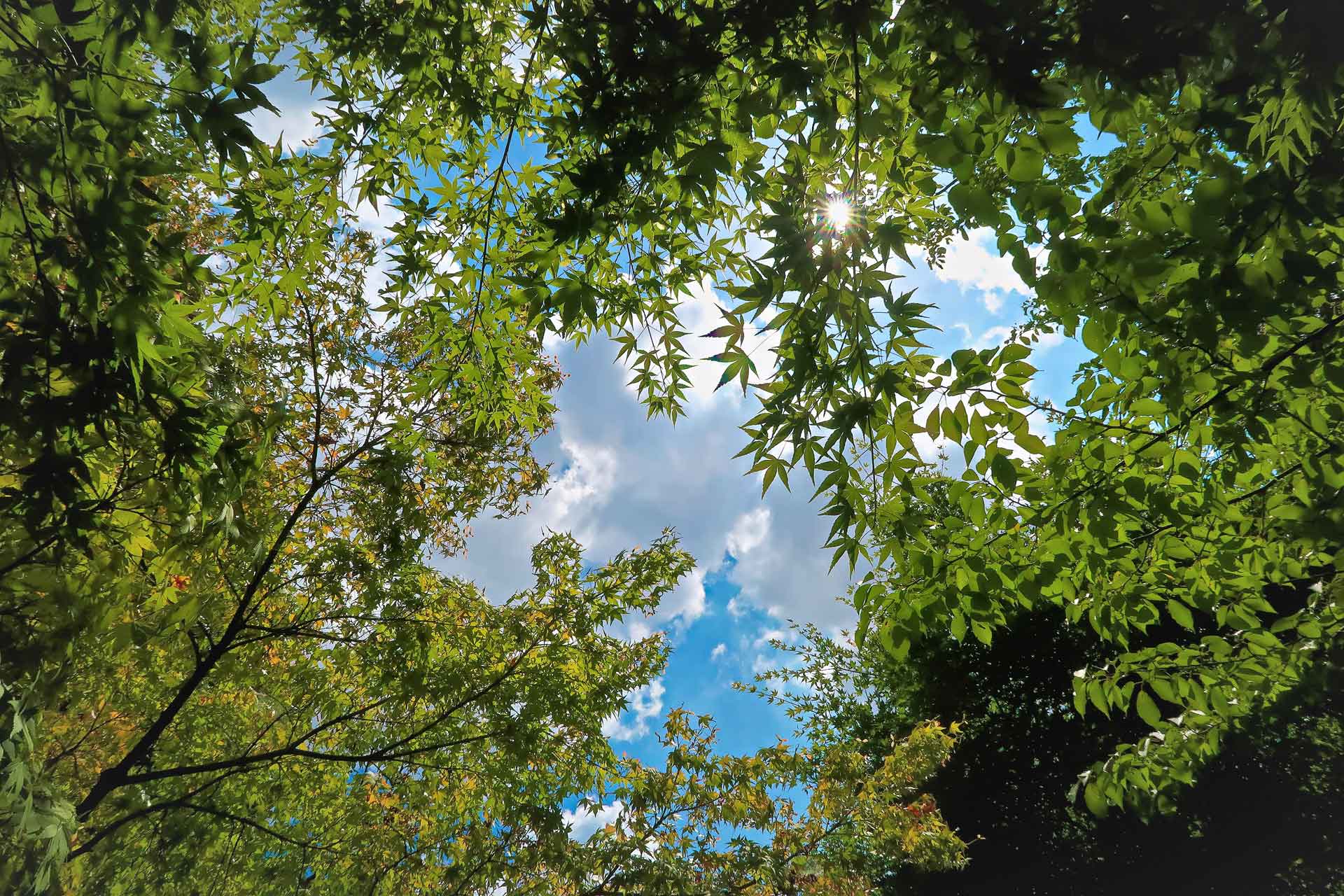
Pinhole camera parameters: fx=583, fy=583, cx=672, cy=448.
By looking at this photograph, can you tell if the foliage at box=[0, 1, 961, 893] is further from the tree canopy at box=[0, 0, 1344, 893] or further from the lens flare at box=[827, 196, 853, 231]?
the lens flare at box=[827, 196, 853, 231]

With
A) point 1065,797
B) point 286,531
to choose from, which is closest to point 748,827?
point 286,531

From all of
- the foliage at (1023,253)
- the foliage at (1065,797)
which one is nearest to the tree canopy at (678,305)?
the foliage at (1023,253)

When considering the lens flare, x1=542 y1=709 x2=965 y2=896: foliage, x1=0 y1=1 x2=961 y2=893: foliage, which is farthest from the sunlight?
x1=542 y1=709 x2=965 y2=896: foliage

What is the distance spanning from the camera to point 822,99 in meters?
2.04

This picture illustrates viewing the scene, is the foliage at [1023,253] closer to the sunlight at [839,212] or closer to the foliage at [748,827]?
the sunlight at [839,212]

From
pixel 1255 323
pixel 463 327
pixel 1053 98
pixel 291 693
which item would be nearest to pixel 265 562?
pixel 291 693

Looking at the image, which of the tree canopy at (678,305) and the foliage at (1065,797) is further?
the foliage at (1065,797)

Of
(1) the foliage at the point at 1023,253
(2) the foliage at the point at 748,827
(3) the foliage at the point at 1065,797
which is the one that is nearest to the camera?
(1) the foliage at the point at 1023,253

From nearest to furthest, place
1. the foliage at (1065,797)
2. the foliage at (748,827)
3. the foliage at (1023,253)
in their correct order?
the foliage at (1023,253) → the foliage at (748,827) → the foliage at (1065,797)

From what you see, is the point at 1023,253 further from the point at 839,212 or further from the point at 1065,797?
the point at 1065,797

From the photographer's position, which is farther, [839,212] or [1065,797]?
[1065,797]

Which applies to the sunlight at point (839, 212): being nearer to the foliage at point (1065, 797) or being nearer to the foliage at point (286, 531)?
the foliage at point (286, 531)

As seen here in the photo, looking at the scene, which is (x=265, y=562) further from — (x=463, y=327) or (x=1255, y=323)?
(x=1255, y=323)

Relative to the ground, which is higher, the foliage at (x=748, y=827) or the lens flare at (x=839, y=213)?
the lens flare at (x=839, y=213)
